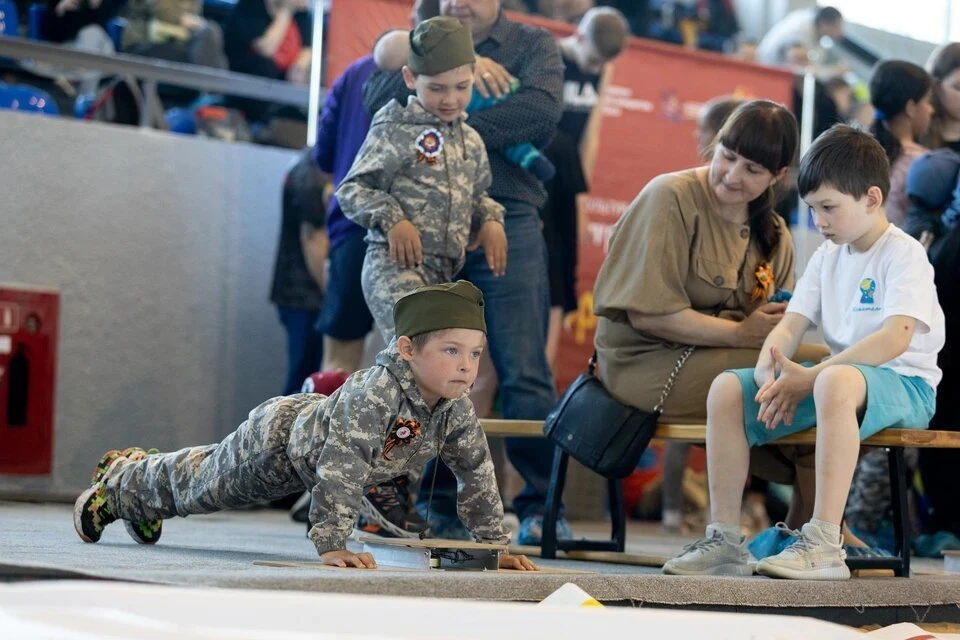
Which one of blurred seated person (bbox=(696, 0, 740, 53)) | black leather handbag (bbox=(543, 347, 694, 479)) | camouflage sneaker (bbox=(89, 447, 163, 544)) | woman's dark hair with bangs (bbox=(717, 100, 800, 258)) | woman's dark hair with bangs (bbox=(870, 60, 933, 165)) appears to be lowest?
camouflage sneaker (bbox=(89, 447, 163, 544))

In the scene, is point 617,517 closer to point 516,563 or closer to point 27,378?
point 516,563

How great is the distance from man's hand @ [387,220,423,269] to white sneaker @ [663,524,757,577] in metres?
1.00

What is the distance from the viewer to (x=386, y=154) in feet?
11.5

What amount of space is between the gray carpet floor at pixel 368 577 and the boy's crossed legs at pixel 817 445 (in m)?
0.12

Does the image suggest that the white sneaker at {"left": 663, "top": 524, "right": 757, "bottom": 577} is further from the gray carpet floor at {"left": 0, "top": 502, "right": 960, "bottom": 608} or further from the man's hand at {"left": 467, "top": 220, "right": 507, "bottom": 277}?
the man's hand at {"left": 467, "top": 220, "right": 507, "bottom": 277}

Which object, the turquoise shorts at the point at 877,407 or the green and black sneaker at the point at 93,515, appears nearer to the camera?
the turquoise shorts at the point at 877,407

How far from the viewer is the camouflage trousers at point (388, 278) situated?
11.4 feet

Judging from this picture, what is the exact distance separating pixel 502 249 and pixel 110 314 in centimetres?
248

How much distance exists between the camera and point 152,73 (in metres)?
5.66

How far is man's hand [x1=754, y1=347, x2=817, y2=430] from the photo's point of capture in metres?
2.94

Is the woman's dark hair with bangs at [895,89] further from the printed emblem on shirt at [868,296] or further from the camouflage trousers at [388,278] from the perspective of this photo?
the camouflage trousers at [388,278]

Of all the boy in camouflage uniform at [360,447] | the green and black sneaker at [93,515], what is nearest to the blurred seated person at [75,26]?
the green and black sneaker at [93,515]

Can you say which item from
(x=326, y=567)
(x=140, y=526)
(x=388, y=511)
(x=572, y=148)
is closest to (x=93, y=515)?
(x=140, y=526)

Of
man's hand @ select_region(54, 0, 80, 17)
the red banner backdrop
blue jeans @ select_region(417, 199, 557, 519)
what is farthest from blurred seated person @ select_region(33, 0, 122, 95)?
blue jeans @ select_region(417, 199, 557, 519)
